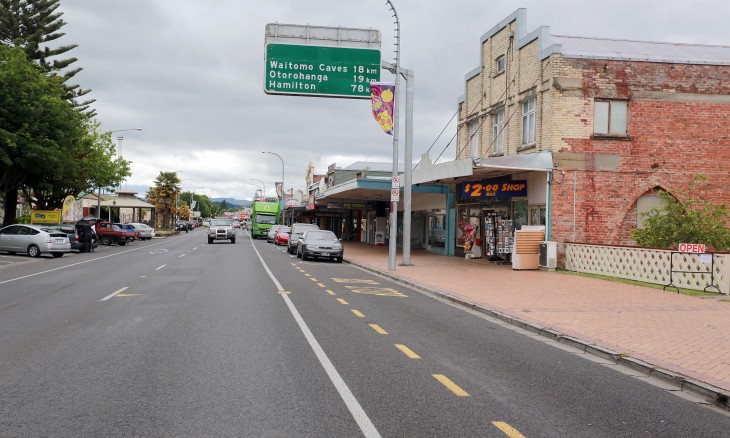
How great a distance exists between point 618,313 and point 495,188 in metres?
13.2

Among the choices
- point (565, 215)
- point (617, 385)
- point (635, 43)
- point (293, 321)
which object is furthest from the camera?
point (635, 43)

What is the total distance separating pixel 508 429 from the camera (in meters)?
4.96

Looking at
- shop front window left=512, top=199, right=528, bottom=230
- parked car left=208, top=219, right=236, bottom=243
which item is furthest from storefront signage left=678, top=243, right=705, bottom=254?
parked car left=208, top=219, right=236, bottom=243

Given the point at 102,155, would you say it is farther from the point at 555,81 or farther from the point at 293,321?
the point at 293,321

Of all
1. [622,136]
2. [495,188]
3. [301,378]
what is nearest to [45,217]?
[495,188]

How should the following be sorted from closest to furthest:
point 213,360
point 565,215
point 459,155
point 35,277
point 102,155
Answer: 1. point 213,360
2. point 35,277
3. point 565,215
4. point 459,155
5. point 102,155

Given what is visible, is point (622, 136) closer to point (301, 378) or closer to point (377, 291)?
point (377, 291)

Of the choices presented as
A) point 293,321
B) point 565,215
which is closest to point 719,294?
point 565,215

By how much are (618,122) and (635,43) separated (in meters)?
4.95

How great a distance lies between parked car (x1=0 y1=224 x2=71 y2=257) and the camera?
1096 inches

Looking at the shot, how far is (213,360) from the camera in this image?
23.4ft

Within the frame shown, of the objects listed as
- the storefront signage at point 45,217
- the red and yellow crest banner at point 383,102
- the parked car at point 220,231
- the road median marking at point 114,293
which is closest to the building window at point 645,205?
the red and yellow crest banner at point 383,102

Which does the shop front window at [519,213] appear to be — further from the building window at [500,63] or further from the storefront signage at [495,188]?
the building window at [500,63]

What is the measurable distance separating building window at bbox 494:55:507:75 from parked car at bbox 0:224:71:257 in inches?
842
